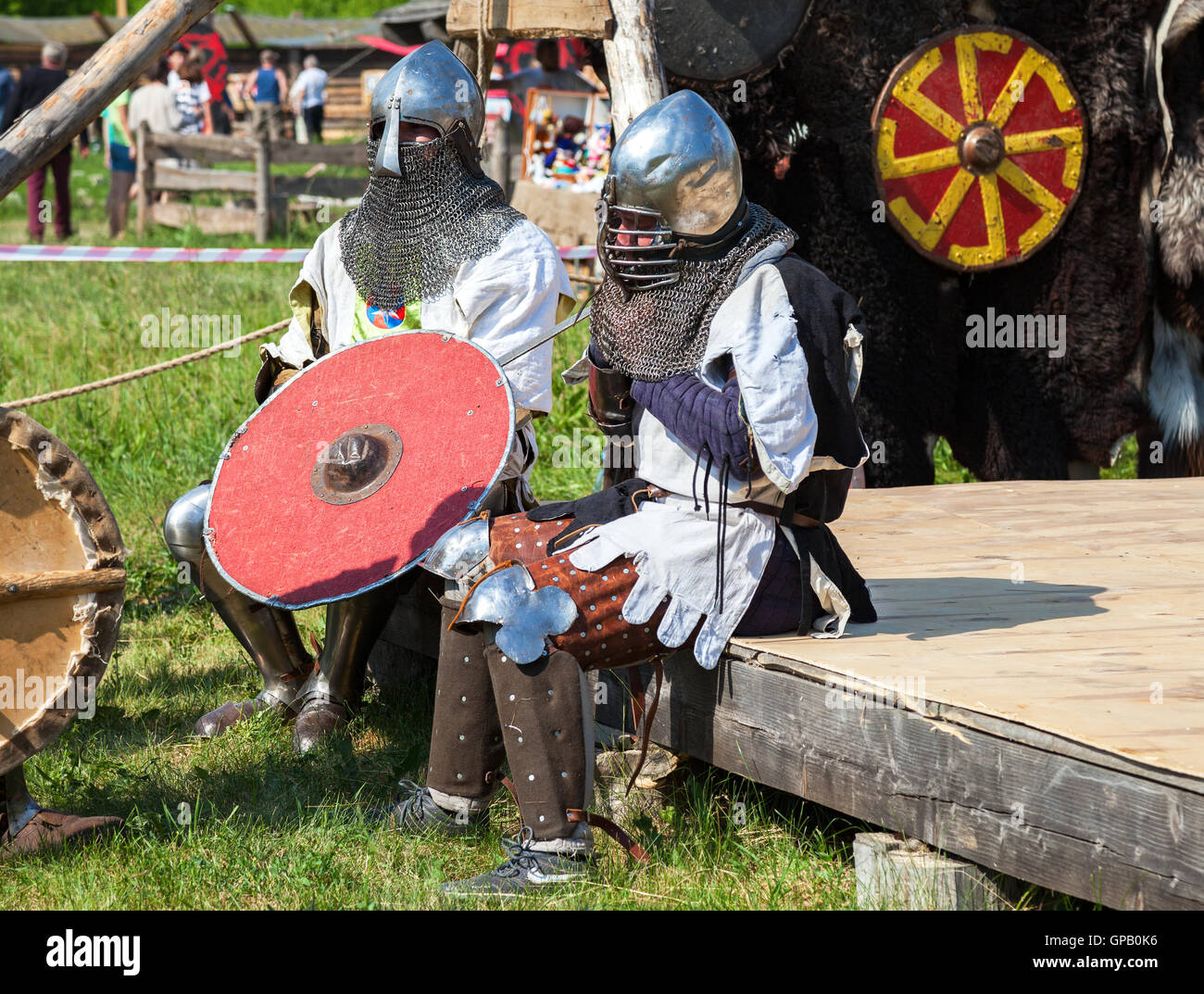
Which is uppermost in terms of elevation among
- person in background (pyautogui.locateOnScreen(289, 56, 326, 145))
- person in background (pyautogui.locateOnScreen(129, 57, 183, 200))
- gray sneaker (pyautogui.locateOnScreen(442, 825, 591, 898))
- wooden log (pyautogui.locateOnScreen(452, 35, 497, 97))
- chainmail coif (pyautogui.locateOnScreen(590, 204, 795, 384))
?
person in background (pyautogui.locateOnScreen(289, 56, 326, 145))

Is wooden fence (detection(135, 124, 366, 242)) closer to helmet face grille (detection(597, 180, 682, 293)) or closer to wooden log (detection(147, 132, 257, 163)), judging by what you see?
wooden log (detection(147, 132, 257, 163))

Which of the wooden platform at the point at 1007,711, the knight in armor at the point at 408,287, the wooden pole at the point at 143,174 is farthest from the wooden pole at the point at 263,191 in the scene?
the wooden platform at the point at 1007,711

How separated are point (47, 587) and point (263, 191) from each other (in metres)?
10.9

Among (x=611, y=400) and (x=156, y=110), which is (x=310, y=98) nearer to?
(x=156, y=110)

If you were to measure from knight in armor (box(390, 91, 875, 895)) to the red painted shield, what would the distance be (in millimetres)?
183

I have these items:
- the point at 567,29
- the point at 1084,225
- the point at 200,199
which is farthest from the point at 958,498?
the point at 200,199

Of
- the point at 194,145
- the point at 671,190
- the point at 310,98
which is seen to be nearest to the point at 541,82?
the point at 194,145

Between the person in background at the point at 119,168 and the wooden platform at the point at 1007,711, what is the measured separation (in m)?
11.9

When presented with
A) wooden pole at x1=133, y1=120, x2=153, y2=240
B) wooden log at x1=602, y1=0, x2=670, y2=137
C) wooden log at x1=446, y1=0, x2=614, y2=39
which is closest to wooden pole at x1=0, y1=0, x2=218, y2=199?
wooden log at x1=446, y1=0, x2=614, y2=39

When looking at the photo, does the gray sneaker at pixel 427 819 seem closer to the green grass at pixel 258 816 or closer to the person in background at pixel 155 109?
the green grass at pixel 258 816

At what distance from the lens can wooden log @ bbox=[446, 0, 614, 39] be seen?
4.37 m

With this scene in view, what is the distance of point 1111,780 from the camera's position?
236 centimetres

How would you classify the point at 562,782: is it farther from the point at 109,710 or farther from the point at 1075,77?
the point at 1075,77

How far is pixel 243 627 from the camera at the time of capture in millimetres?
4016
